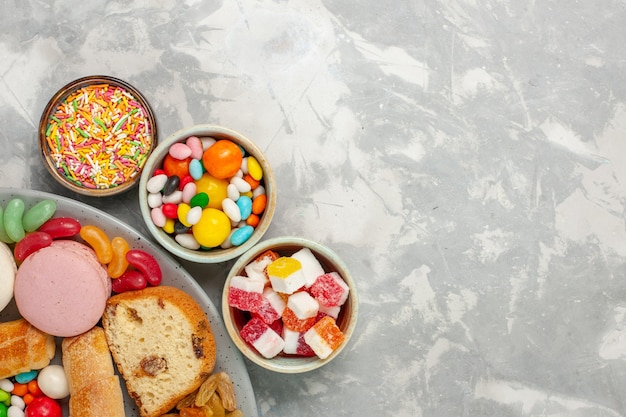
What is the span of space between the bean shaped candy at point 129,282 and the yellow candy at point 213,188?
0.27 m

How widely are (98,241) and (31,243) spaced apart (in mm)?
168

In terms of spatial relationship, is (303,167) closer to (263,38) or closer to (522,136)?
(263,38)

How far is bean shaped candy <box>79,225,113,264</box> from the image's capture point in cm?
183

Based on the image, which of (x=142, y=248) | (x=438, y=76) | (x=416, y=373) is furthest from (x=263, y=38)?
(x=416, y=373)

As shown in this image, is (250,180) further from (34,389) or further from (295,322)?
(34,389)

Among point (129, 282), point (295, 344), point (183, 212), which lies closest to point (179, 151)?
point (183, 212)

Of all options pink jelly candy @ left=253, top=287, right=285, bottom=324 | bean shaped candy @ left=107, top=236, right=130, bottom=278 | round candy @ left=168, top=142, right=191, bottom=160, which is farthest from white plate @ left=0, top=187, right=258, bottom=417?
round candy @ left=168, top=142, right=191, bottom=160

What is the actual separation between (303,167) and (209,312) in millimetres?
498

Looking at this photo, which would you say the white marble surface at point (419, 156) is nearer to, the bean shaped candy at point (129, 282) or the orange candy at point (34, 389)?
the bean shaped candy at point (129, 282)

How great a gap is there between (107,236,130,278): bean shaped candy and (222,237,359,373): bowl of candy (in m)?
0.29

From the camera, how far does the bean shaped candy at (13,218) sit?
180 centimetres

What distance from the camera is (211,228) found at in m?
1.82

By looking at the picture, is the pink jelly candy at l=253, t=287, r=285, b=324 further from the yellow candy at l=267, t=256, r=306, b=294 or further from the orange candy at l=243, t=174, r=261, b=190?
the orange candy at l=243, t=174, r=261, b=190

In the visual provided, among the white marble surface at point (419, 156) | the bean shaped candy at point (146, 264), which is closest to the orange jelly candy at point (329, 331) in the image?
the white marble surface at point (419, 156)
